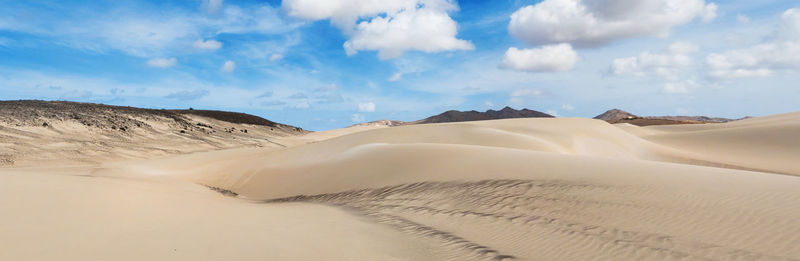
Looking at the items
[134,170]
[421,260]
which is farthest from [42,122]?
[421,260]

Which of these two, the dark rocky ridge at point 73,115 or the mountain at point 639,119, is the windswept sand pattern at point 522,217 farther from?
the mountain at point 639,119

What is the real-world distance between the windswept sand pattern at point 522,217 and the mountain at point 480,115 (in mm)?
57802

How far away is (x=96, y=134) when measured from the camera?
20.0 m

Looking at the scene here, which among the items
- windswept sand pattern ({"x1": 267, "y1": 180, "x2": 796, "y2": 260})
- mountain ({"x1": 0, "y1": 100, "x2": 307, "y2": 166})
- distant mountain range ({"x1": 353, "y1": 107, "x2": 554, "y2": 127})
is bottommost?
windswept sand pattern ({"x1": 267, "y1": 180, "x2": 796, "y2": 260})

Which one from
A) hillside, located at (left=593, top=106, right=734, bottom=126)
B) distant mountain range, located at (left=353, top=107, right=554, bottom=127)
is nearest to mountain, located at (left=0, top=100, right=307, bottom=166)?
distant mountain range, located at (left=353, top=107, right=554, bottom=127)

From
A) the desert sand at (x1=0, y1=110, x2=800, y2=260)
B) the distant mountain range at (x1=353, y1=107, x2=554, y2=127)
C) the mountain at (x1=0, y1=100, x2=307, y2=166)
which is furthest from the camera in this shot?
the distant mountain range at (x1=353, y1=107, x2=554, y2=127)

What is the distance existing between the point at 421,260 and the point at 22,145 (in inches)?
736

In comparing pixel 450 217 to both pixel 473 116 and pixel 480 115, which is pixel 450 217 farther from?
pixel 480 115

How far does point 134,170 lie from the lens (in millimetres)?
13273

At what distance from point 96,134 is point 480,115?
195 feet

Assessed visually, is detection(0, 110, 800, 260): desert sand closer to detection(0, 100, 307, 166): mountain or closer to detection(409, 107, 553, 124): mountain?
detection(0, 100, 307, 166): mountain

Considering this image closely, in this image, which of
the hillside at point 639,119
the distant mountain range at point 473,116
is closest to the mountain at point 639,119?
the hillside at point 639,119

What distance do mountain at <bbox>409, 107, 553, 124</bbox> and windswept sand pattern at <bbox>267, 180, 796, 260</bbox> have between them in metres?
57.8

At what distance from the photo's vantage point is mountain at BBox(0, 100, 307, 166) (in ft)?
52.3
